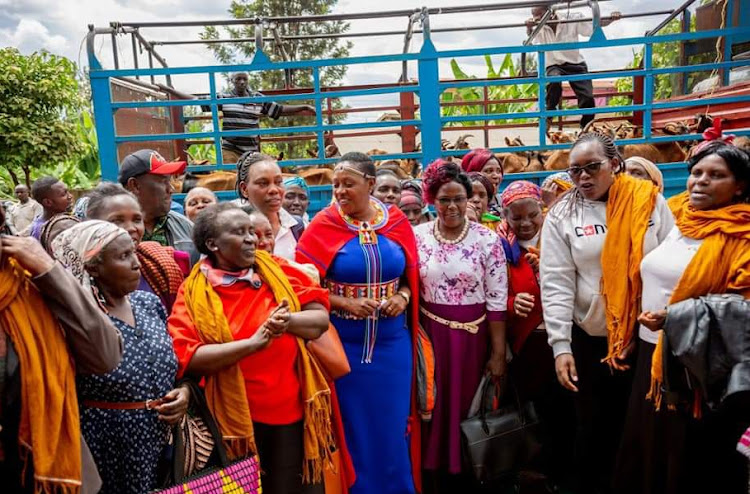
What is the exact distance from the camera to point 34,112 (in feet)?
31.0

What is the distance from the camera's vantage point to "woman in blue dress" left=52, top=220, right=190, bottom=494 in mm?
1788

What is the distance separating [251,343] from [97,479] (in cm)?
64

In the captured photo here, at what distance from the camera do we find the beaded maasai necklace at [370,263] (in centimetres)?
277

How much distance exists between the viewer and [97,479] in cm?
166

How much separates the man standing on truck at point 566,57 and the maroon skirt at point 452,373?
14.2 feet

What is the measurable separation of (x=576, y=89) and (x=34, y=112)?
349 inches

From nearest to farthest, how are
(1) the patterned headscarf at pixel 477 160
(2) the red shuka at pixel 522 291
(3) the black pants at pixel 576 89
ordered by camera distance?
(2) the red shuka at pixel 522 291 < (1) the patterned headscarf at pixel 477 160 < (3) the black pants at pixel 576 89

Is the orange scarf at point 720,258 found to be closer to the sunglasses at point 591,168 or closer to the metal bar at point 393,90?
the sunglasses at point 591,168

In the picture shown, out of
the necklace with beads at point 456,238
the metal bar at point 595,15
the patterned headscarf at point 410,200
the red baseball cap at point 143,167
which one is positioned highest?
the metal bar at point 595,15

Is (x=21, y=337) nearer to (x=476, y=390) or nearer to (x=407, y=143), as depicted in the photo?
(x=476, y=390)

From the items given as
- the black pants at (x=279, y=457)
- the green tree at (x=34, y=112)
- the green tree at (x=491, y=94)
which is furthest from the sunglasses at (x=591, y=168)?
the green tree at (x=34, y=112)

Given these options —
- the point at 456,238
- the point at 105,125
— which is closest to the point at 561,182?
the point at 456,238

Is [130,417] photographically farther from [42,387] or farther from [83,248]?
[83,248]

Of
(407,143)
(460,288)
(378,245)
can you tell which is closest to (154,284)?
(378,245)
